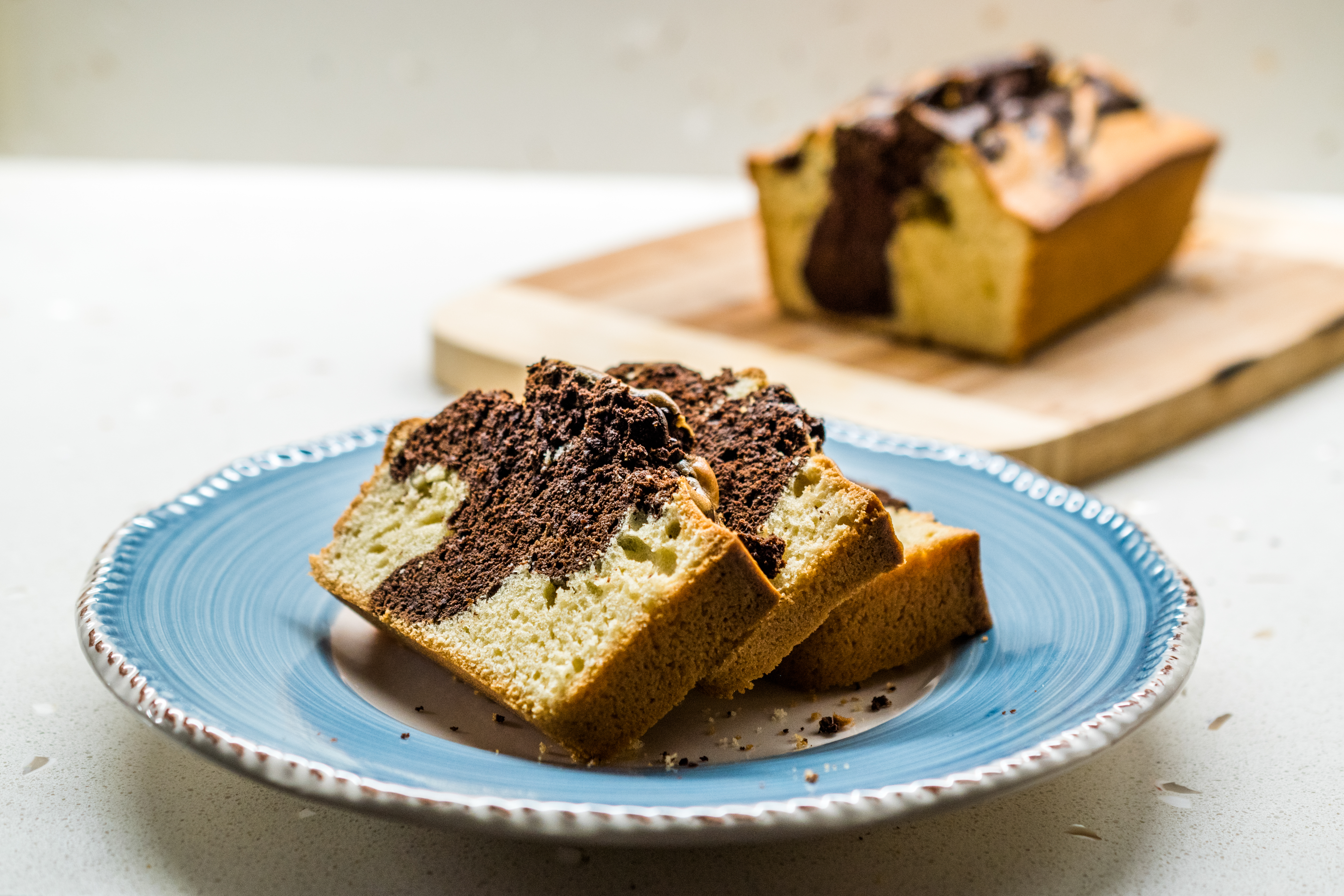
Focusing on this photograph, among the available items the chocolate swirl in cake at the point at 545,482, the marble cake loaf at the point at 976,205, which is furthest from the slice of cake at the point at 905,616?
the marble cake loaf at the point at 976,205

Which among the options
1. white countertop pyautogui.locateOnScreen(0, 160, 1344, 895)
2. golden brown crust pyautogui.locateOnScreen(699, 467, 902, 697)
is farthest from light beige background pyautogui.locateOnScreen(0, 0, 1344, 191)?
golden brown crust pyautogui.locateOnScreen(699, 467, 902, 697)

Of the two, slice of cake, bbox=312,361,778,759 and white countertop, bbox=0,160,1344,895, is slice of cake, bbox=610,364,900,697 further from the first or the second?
white countertop, bbox=0,160,1344,895

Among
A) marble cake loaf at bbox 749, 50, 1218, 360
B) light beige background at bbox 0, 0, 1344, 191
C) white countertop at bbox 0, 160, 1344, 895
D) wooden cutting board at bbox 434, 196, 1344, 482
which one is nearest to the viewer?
white countertop at bbox 0, 160, 1344, 895

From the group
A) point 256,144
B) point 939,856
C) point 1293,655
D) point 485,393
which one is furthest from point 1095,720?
point 256,144

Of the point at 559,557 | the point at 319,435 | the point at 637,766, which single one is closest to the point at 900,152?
the point at 319,435

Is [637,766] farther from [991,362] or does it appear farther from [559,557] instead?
[991,362]
